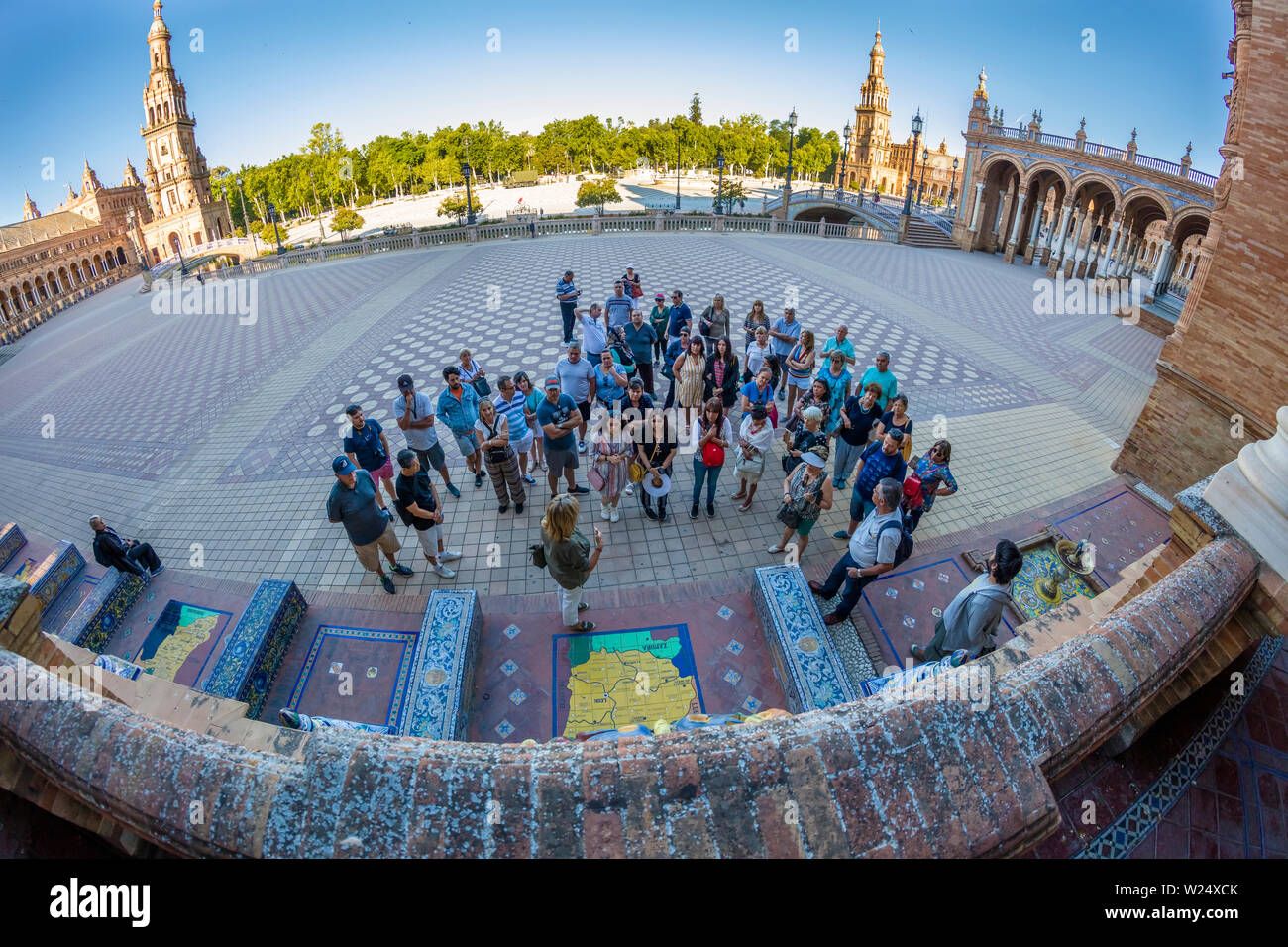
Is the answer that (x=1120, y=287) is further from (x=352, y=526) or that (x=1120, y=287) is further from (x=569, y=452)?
(x=352, y=526)

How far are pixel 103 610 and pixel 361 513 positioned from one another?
10.7ft

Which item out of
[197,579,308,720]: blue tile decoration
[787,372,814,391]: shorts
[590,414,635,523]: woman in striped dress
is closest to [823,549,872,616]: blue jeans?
[590,414,635,523]: woman in striped dress

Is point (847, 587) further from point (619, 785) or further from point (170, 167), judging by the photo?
point (170, 167)

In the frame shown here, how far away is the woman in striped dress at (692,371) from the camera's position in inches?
307

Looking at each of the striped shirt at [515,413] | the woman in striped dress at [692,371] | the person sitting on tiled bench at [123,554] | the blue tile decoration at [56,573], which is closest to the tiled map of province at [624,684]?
the striped shirt at [515,413]

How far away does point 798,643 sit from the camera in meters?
5.45

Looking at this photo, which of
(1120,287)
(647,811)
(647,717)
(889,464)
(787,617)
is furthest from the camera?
(1120,287)

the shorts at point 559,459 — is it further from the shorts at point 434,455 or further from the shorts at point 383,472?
the shorts at point 383,472

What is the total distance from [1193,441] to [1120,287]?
1984 cm

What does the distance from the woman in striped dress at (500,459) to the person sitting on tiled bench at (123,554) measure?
4072 mm

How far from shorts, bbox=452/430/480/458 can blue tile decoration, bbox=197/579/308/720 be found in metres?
2.61
